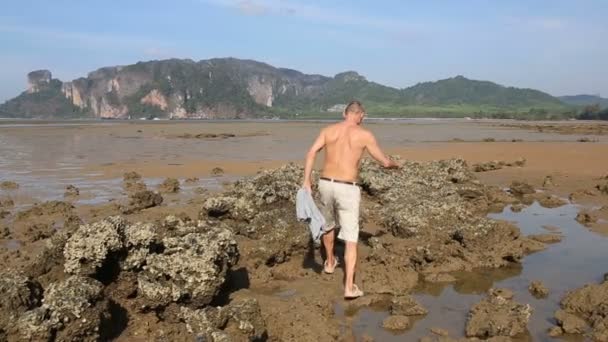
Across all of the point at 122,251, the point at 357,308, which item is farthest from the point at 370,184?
the point at 122,251

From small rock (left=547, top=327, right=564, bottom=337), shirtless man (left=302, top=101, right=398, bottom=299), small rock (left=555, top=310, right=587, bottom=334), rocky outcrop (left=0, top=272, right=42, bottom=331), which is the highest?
shirtless man (left=302, top=101, right=398, bottom=299)

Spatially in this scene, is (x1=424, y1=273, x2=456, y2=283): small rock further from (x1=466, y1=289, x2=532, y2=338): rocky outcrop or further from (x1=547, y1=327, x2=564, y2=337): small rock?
(x1=547, y1=327, x2=564, y2=337): small rock

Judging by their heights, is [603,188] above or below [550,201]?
above


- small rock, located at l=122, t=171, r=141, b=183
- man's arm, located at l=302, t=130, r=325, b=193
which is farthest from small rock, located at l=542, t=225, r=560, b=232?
small rock, located at l=122, t=171, r=141, b=183

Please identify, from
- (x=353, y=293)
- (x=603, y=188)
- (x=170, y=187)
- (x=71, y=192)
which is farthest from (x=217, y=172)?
(x=353, y=293)

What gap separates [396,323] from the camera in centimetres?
509

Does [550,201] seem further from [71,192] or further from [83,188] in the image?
[83,188]

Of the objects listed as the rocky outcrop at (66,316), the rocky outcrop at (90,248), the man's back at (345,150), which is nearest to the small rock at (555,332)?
the man's back at (345,150)

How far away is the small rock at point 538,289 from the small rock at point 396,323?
1784mm

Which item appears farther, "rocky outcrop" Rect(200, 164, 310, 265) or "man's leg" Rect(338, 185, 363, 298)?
"rocky outcrop" Rect(200, 164, 310, 265)

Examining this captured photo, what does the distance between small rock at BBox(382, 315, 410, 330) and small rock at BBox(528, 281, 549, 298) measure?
1784 millimetres

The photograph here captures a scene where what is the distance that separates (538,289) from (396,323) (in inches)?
78.5

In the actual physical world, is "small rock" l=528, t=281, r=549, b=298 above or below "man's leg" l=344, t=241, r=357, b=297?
below

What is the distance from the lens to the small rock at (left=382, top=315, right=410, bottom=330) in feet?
16.6
